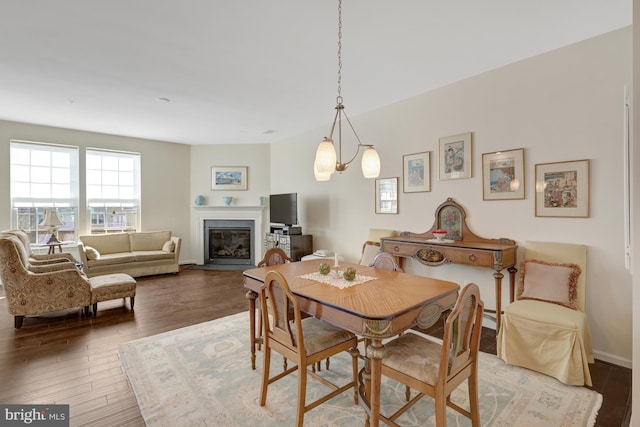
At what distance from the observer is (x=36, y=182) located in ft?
18.1

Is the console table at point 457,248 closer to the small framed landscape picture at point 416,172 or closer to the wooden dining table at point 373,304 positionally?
the small framed landscape picture at point 416,172

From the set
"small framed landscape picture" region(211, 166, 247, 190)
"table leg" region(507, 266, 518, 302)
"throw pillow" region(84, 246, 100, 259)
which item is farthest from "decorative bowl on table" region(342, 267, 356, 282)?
"small framed landscape picture" region(211, 166, 247, 190)

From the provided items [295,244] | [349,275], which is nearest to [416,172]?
[349,275]

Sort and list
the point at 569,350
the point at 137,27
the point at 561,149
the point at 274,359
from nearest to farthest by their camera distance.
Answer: the point at 569,350 → the point at 137,27 → the point at 274,359 → the point at 561,149

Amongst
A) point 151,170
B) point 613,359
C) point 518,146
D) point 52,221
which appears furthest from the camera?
point 151,170

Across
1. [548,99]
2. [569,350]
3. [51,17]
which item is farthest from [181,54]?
[569,350]

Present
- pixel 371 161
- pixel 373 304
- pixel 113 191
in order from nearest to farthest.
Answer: pixel 373 304 < pixel 371 161 < pixel 113 191

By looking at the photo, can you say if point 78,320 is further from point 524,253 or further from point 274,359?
point 524,253

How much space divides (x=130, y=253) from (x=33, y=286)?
2549 millimetres

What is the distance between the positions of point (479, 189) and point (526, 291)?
1.19m

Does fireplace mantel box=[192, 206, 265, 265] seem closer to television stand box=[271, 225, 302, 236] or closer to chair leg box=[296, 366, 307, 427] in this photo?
television stand box=[271, 225, 302, 236]

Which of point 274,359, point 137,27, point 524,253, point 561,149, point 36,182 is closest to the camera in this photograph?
point 137,27

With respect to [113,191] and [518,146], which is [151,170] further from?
[518,146]

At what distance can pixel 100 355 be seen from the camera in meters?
2.80
